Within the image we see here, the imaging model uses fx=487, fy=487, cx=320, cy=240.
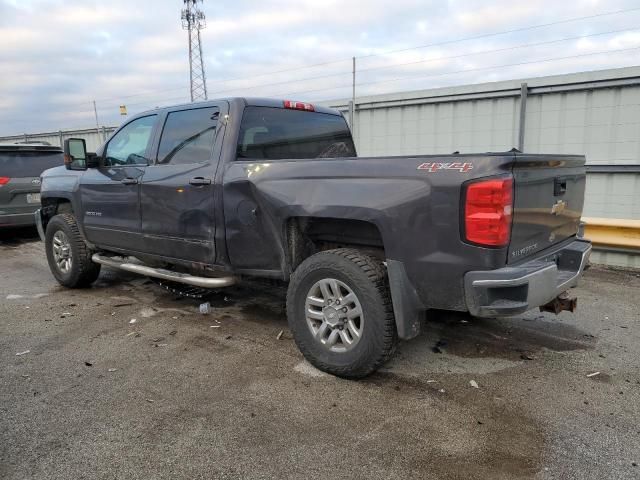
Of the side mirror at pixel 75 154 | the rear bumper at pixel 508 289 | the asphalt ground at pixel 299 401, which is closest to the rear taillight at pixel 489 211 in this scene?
the rear bumper at pixel 508 289

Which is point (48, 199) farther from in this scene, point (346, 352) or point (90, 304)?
point (346, 352)

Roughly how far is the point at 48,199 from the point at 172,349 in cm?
336

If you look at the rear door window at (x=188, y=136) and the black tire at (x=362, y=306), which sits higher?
the rear door window at (x=188, y=136)

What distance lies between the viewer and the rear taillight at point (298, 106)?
4453 mm

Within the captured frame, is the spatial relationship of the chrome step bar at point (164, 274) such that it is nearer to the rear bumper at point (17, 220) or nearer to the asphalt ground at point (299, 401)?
the asphalt ground at point (299, 401)

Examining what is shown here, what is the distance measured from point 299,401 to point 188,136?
253 centimetres

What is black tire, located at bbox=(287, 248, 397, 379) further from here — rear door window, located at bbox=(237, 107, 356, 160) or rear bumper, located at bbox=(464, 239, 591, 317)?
rear door window, located at bbox=(237, 107, 356, 160)

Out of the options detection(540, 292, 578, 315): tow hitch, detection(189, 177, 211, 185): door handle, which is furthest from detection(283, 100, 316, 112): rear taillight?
detection(540, 292, 578, 315): tow hitch

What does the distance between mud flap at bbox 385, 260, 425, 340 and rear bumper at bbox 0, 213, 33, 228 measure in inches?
312

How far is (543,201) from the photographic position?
309 centimetres

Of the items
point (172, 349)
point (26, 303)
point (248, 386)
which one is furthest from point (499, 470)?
point (26, 303)

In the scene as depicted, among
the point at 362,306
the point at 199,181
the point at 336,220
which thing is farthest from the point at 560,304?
the point at 199,181

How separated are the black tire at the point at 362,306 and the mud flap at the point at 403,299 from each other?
10 centimetres

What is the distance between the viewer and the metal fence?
21.4ft
